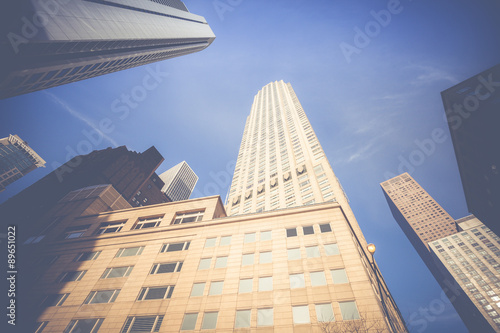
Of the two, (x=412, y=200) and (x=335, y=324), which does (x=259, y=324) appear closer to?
(x=335, y=324)

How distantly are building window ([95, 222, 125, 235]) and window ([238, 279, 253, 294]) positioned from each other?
23311 millimetres

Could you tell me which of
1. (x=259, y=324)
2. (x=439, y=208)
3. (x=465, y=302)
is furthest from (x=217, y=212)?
(x=439, y=208)

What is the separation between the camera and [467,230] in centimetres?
11638

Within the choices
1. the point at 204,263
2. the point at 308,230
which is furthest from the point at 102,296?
the point at 308,230

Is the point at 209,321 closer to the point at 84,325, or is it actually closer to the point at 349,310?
the point at 349,310

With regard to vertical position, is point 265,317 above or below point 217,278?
below

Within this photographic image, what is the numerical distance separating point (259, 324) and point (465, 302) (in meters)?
145

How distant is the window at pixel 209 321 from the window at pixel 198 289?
225 cm

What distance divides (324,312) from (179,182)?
145358mm

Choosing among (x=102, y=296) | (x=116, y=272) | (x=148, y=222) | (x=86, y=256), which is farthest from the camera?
(x=148, y=222)

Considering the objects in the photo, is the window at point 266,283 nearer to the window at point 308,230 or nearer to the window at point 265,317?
the window at point 265,317

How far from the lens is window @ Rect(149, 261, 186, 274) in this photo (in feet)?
81.6

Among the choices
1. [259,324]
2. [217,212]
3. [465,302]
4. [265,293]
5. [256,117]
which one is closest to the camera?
[259,324]

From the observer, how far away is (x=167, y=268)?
82.7 ft
